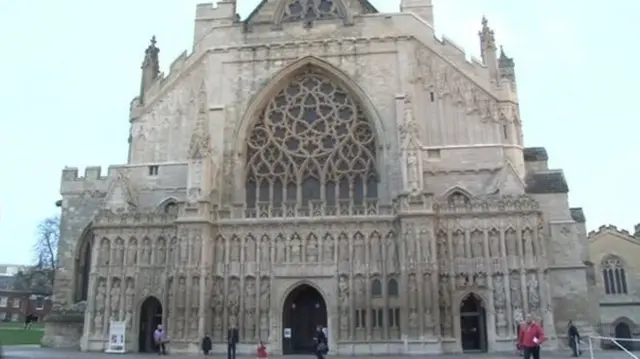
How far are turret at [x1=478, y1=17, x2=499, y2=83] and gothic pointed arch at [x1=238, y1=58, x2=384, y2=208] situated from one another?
652cm

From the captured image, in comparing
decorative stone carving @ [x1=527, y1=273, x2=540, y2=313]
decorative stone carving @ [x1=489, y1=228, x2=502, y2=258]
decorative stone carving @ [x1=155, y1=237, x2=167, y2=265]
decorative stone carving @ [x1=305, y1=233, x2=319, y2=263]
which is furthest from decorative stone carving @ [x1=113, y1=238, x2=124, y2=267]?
decorative stone carving @ [x1=527, y1=273, x2=540, y2=313]

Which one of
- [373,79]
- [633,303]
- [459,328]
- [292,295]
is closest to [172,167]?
[292,295]

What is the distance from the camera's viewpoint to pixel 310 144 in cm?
2967

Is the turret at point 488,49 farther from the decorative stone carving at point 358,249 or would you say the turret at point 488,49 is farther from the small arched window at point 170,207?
the small arched window at point 170,207

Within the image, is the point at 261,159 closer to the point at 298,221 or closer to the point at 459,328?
the point at 298,221

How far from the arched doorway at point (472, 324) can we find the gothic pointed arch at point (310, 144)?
6.73 m

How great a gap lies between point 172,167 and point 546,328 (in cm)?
1895

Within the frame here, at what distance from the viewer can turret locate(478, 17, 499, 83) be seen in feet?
96.6

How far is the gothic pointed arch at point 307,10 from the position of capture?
3254 cm

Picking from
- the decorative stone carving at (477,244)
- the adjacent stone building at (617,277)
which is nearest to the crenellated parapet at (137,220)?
the decorative stone carving at (477,244)

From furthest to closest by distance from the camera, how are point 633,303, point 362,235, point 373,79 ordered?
point 633,303
point 373,79
point 362,235

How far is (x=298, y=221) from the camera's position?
26.8m

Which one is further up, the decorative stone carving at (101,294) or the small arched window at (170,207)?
the small arched window at (170,207)

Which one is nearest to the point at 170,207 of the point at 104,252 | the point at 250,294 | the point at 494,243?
the point at 104,252
